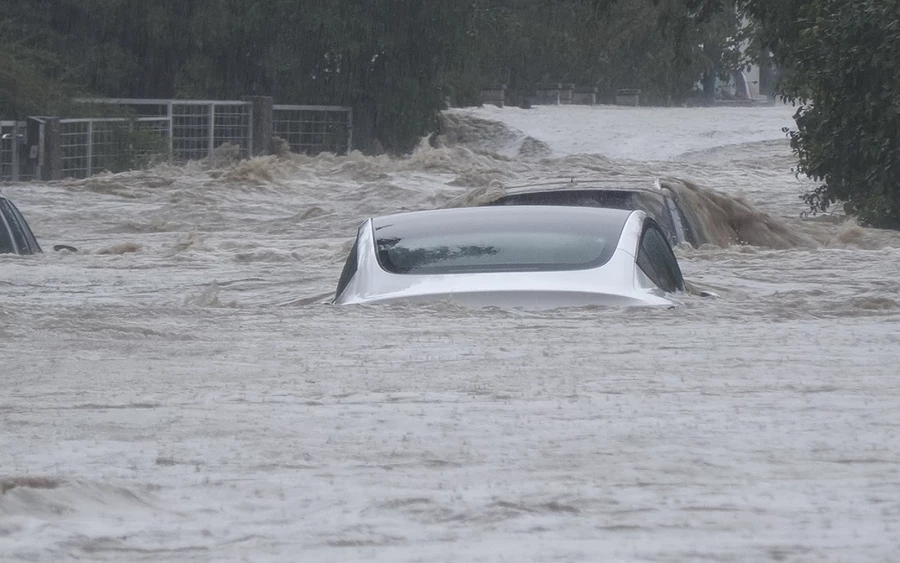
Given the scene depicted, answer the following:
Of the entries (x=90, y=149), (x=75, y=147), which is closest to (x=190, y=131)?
(x=90, y=149)

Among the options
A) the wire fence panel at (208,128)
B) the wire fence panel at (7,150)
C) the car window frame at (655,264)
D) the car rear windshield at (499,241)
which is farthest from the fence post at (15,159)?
the car window frame at (655,264)

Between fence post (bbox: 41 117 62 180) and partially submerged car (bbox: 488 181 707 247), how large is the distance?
15740 mm

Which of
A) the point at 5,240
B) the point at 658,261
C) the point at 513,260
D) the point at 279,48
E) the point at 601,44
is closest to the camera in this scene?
the point at 513,260

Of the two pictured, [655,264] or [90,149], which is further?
[90,149]

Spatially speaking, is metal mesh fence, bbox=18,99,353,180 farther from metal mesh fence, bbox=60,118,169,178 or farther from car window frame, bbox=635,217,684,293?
car window frame, bbox=635,217,684,293

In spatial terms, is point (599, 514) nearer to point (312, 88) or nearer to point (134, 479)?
point (134, 479)

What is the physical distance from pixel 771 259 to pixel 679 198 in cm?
82

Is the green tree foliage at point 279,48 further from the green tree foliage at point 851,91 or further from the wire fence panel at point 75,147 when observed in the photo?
the green tree foliage at point 851,91

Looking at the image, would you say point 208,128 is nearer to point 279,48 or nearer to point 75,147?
point 75,147

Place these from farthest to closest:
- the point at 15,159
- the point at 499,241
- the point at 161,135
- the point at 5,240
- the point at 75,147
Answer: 1. the point at 161,135
2. the point at 75,147
3. the point at 15,159
4. the point at 5,240
5. the point at 499,241

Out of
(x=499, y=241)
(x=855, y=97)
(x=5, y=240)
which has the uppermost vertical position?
(x=855, y=97)

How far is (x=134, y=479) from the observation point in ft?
12.6

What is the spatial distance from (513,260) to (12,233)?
607 centimetres

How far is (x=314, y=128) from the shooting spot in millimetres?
33938
